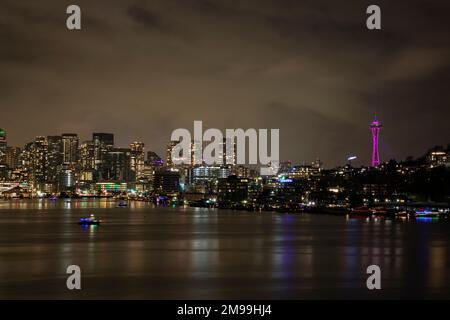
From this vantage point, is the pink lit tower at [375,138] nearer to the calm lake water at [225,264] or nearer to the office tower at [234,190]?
the office tower at [234,190]

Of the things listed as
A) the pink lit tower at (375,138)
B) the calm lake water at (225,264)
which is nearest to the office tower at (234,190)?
the pink lit tower at (375,138)

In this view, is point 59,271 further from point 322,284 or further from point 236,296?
point 322,284

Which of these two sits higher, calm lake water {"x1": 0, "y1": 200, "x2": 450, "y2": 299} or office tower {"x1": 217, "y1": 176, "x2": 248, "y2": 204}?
office tower {"x1": 217, "y1": 176, "x2": 248, "y2": 204}

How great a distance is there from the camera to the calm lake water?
25578mm

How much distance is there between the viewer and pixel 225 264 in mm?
34250

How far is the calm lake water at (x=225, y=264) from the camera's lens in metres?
25.6

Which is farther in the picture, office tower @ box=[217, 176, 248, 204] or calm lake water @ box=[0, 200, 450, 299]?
office tower @ box=[217, 176, 248, 204]

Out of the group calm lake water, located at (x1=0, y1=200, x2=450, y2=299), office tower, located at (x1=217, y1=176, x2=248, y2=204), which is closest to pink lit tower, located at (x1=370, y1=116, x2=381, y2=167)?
office tower, located at (x1=217, y1=176, x2=248, y2=204)

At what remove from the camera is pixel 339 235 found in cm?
5428

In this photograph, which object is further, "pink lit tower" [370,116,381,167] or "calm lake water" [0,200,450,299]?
"pink lit tower" [370,116,381,167]

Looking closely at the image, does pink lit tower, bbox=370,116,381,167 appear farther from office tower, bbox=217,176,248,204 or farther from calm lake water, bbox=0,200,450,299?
calm lake water, bbox=0,200,450,299

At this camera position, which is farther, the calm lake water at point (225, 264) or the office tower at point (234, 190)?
the office tower at point (234, 190)
